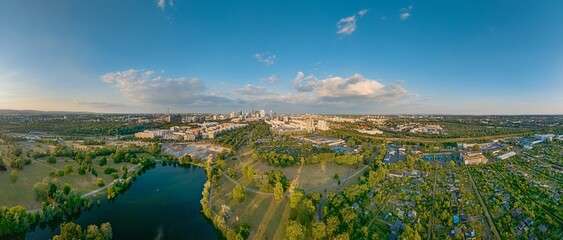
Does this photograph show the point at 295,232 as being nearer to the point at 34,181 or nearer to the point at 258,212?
the point at 258,212

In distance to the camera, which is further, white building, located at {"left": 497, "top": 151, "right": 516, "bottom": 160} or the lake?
white building, located at {"left": 497, "top": 151, "right": 516, "bottom": 160}

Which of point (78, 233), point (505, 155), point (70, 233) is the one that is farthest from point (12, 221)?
point (505, 155)

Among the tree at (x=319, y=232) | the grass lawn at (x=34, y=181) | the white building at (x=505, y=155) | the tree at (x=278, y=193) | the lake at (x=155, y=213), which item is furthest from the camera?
the white building at (x=505, y=155)

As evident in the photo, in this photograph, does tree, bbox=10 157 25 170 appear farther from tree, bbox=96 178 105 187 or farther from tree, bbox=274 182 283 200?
tree, bbox=274 182 283 200

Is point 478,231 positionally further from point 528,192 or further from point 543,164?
point 543,164

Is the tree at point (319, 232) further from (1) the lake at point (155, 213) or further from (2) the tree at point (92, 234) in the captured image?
(2) the tree at point (92, 234)

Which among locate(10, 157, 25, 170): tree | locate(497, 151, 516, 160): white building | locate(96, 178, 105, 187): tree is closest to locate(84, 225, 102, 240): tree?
locate(96, 178, 105, 187): tree

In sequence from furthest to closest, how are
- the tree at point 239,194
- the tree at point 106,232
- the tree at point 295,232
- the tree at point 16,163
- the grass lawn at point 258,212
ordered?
the tree at point 16,163, the tree at point 239,194, the grass lawn at point 258,212, the tree at point 106,232, the tree at point 295,232

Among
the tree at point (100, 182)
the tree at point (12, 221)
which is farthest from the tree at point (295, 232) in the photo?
the tree at point (100, 182)
